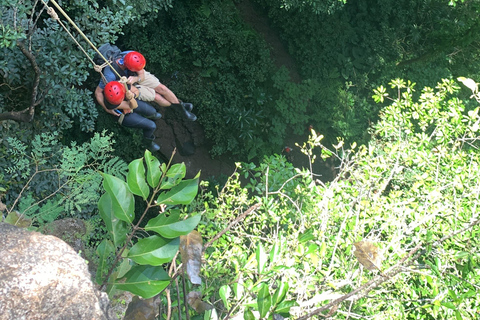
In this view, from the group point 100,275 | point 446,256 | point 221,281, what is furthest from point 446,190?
point 100,275

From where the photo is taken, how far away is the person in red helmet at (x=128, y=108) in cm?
450

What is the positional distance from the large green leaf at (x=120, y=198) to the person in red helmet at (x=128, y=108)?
3.39 meters

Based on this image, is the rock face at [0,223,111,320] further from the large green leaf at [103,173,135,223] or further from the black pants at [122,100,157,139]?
the black pants at [122,100,157,139]

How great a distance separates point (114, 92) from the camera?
4477 mm

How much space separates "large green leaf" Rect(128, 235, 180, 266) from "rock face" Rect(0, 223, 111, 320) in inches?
11.7

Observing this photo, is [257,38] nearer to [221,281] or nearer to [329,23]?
[329,23]

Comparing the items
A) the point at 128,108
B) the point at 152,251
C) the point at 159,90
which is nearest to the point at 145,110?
the point at 159,90

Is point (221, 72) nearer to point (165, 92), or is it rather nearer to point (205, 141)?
point (205, 141)

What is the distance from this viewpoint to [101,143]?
15.6 ft

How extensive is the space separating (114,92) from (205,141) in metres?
3.20

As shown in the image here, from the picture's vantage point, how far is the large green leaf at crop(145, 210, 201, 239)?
127cm

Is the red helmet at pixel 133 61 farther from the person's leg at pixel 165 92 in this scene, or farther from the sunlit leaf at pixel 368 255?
the sunlit leaf at pixel 368 255

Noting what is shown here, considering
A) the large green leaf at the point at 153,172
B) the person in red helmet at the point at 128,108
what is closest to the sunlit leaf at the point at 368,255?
the large green leaf at the point at 153,172

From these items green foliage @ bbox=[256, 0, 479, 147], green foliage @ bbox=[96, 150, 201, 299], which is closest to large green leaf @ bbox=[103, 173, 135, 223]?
green foliage @ bbox=[96, 150, 201, 299]
